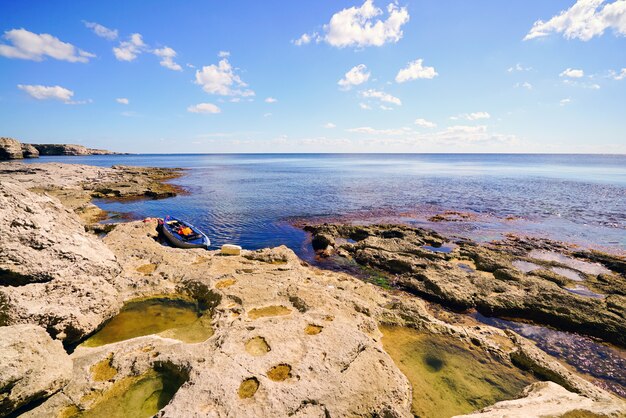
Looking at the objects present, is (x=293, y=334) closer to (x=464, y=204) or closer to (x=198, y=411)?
(x=198, y=411)

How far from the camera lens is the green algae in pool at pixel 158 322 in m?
9.09

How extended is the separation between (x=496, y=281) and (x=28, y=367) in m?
18.4

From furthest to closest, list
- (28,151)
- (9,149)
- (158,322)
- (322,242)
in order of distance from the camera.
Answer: (28,151) → (9,149) → (322,242) → (158,322)

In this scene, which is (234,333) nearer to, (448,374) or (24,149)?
(448,374)

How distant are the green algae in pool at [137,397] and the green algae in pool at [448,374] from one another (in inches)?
246

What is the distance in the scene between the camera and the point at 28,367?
6109 mm

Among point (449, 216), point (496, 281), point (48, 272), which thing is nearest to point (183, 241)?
point (48, 272)

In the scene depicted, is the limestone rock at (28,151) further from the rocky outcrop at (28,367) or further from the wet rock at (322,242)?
the rocky outcrop at (28,367)

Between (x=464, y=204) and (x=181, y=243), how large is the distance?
121 ft

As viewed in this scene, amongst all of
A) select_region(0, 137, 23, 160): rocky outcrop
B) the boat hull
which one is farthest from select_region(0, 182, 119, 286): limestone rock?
select_region(0, 137, 23, 160): rocky outcrop

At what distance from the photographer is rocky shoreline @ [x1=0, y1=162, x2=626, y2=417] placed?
6.29m

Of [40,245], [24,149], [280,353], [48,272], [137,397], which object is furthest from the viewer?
[24,149]

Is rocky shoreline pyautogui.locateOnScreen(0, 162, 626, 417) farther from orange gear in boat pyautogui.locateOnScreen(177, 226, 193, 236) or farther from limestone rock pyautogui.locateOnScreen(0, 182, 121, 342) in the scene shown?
orange gear in boat pyautogui.locateOnScreen(177, 226, 193, 236)

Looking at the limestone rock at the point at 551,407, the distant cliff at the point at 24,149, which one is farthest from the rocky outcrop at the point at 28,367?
the distant cliff at the point at 24,149
